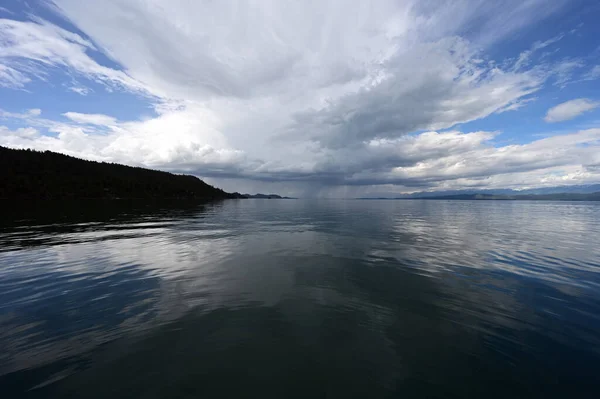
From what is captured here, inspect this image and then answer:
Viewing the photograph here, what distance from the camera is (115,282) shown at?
16.8 m

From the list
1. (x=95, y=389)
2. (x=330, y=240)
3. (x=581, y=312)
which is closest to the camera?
(x=95, y=389)

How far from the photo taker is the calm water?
786 centimetres

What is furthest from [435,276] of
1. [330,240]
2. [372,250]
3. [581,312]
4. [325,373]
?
[330,240]

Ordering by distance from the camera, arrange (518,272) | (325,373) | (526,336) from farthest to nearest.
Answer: (518,272) → (526,336) → (325,373)

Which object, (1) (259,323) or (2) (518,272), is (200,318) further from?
(2) (518,272)

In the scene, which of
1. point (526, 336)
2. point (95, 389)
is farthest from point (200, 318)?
point (526, 336)

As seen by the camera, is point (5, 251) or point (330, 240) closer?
point (5, 251)

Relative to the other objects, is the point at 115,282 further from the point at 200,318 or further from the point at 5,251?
the point at 5,251

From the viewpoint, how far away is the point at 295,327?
1134 centimetres

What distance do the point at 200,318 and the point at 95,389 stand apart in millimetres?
4716

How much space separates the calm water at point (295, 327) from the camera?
7863mm

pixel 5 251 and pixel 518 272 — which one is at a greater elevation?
pixel 5 251

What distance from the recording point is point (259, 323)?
11578mm

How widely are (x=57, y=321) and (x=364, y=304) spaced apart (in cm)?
1569
